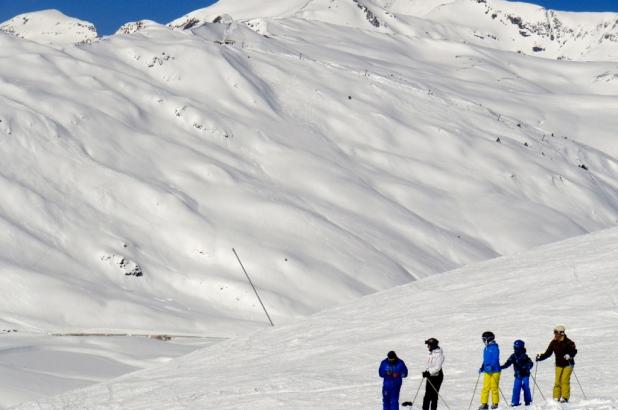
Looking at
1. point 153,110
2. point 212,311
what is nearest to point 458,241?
point 212,311

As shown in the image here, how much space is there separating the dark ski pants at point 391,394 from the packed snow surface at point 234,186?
14855 mm

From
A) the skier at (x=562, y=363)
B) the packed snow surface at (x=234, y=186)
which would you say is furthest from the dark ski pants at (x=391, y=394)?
the packed snow surface at (x=234, y=186)

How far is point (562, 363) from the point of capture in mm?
14188

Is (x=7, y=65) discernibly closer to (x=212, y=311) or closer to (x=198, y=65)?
(x=198, y=65)

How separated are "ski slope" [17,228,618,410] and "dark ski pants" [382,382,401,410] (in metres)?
1.63

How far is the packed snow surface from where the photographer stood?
1734 inches

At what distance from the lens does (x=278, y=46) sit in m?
96.9

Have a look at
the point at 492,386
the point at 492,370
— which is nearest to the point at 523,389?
the point at 492,386

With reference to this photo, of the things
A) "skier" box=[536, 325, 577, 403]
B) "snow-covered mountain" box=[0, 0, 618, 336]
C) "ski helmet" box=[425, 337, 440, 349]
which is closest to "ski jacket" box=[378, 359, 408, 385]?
"ski helmet" box=[425, 337, 440, 349]

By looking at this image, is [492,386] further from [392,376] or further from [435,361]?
[392,376]

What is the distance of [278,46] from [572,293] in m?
75.0

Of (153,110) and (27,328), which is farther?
(153,110)

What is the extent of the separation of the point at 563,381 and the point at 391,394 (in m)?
2.60

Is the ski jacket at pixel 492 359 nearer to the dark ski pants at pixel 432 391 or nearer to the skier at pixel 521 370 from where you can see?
the skier at pixel 521 370
